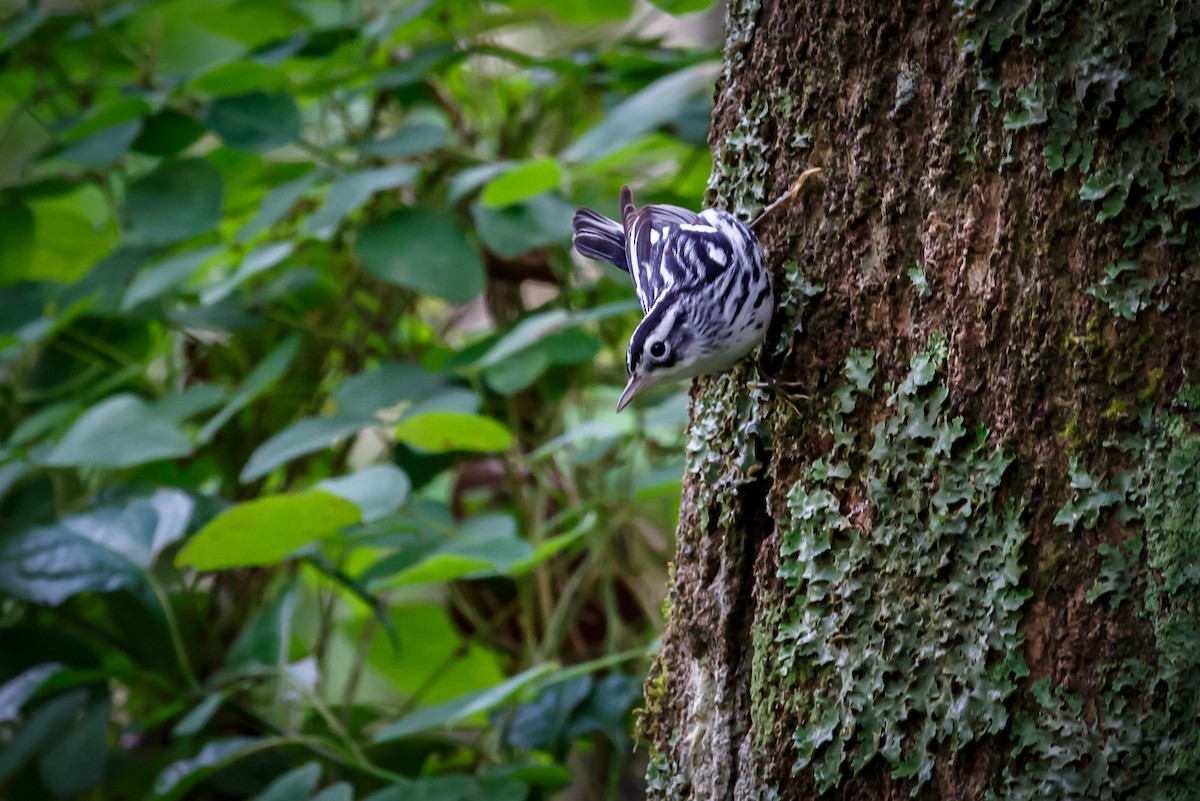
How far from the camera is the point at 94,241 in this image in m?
2.82

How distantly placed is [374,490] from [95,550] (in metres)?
0.66

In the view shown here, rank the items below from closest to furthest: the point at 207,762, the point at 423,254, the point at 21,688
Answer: the point at 207,762, the point at 21,688, the point at 423,254

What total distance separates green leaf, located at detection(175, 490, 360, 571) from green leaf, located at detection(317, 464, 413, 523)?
3 centimetres

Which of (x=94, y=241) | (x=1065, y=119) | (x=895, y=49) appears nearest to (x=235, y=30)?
(x=94, y=241)

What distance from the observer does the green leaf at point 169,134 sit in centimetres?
220

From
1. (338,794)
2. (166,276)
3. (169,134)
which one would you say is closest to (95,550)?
(166,276)

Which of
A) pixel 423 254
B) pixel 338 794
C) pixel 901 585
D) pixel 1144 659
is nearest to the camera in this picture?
pixel 1144 659

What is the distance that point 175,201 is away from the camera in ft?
7.05

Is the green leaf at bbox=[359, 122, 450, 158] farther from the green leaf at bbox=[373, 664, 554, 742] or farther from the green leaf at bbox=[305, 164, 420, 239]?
the green leaf at bbox=[373, 664, 554, 742]

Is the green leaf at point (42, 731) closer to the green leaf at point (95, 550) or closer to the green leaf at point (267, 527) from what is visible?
the green leaf at point (95, 550)

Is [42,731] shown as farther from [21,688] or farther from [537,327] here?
[537,327]

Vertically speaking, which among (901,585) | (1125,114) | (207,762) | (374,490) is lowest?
(207,762)

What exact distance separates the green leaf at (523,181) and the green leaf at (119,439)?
2.34 ft

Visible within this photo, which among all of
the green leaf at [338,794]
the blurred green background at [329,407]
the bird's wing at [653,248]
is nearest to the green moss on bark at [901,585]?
the bird's wing at [653,248]
